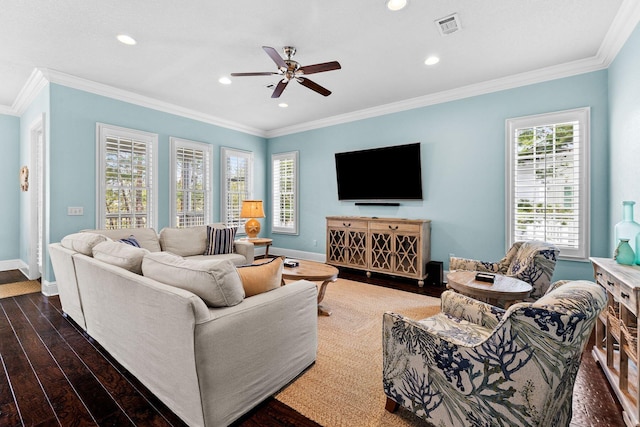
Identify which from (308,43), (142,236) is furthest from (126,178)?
(308,43)

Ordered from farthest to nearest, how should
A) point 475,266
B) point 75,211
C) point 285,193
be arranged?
point 285,193
point 75,211
point 475,266

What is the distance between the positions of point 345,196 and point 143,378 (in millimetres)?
4335

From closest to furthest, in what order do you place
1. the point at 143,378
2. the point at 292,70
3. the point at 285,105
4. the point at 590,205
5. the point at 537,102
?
the point at 143,378
the point at 292,70
the point at 590,205
the point at 537,102
the point at 285,105

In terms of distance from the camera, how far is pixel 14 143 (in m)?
5.14

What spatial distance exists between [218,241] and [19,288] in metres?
2.83

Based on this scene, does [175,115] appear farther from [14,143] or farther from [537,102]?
[537,102]

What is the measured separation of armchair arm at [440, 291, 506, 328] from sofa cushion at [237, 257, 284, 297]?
125 cm

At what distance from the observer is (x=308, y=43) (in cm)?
309

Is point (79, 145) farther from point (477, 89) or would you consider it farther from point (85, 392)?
point (477, 89)

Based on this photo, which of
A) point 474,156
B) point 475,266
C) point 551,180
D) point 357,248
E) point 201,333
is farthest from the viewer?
point 357,248

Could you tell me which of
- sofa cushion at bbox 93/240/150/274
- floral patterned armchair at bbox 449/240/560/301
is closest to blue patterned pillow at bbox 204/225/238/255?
sofa cushion at bbox 93/240/150/274

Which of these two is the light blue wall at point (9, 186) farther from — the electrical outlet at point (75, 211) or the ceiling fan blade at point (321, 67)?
the ceiling fan blade at point (321, 67)

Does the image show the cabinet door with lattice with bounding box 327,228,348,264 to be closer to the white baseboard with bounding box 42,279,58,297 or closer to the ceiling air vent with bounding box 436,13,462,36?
the ceiling air vent with bounding box 436,13,462,36

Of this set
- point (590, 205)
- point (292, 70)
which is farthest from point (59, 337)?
point (590, 205)
